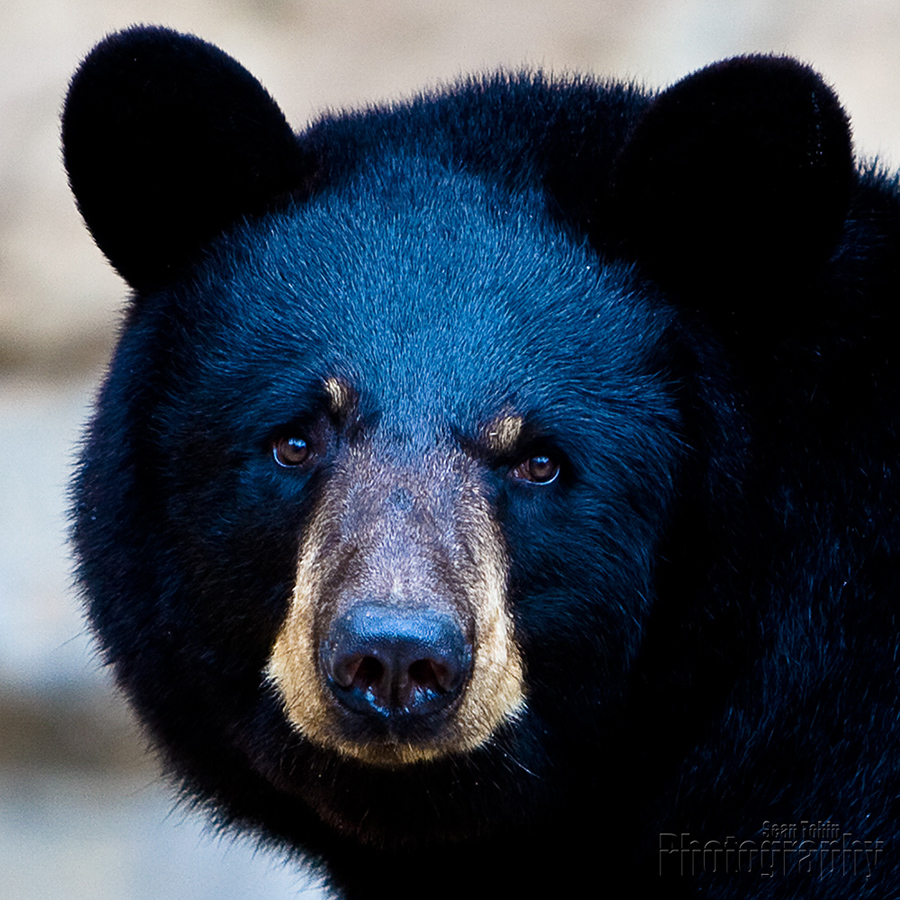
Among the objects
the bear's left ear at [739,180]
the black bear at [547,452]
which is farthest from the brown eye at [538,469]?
the bear's left ear at [739,180]

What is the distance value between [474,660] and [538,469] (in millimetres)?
481

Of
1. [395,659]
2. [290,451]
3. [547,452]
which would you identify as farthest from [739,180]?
[395,659]

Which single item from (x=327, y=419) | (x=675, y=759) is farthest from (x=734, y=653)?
(x=327, y=419)

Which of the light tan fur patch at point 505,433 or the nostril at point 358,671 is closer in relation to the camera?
the nostril at point 358,671

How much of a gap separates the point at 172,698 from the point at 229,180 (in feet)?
4.27

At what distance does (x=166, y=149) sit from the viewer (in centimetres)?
339

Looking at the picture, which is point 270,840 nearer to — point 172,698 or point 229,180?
point 172,698

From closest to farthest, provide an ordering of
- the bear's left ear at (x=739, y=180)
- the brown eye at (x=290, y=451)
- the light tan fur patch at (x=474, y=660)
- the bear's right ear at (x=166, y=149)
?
the light tan fur patch at (x=474, y=660), the bear's left ear at (x=739, y=180), the brown eye at (x=290, y=451), the bear's right ear at (x=166, y=149)

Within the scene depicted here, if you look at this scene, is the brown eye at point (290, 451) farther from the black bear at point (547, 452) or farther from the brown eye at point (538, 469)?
the brown eye at point (538, 469)

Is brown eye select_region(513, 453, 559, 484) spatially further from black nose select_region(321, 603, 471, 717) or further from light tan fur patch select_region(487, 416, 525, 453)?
black nose select_region(321, 603, 471, 717)

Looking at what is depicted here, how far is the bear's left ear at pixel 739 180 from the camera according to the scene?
302 cm

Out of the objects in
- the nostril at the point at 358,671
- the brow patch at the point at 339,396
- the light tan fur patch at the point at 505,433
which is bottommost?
the nostril at the point at 358,671

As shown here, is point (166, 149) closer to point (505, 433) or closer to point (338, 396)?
point (338, 396)

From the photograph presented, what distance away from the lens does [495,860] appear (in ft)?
11.5
